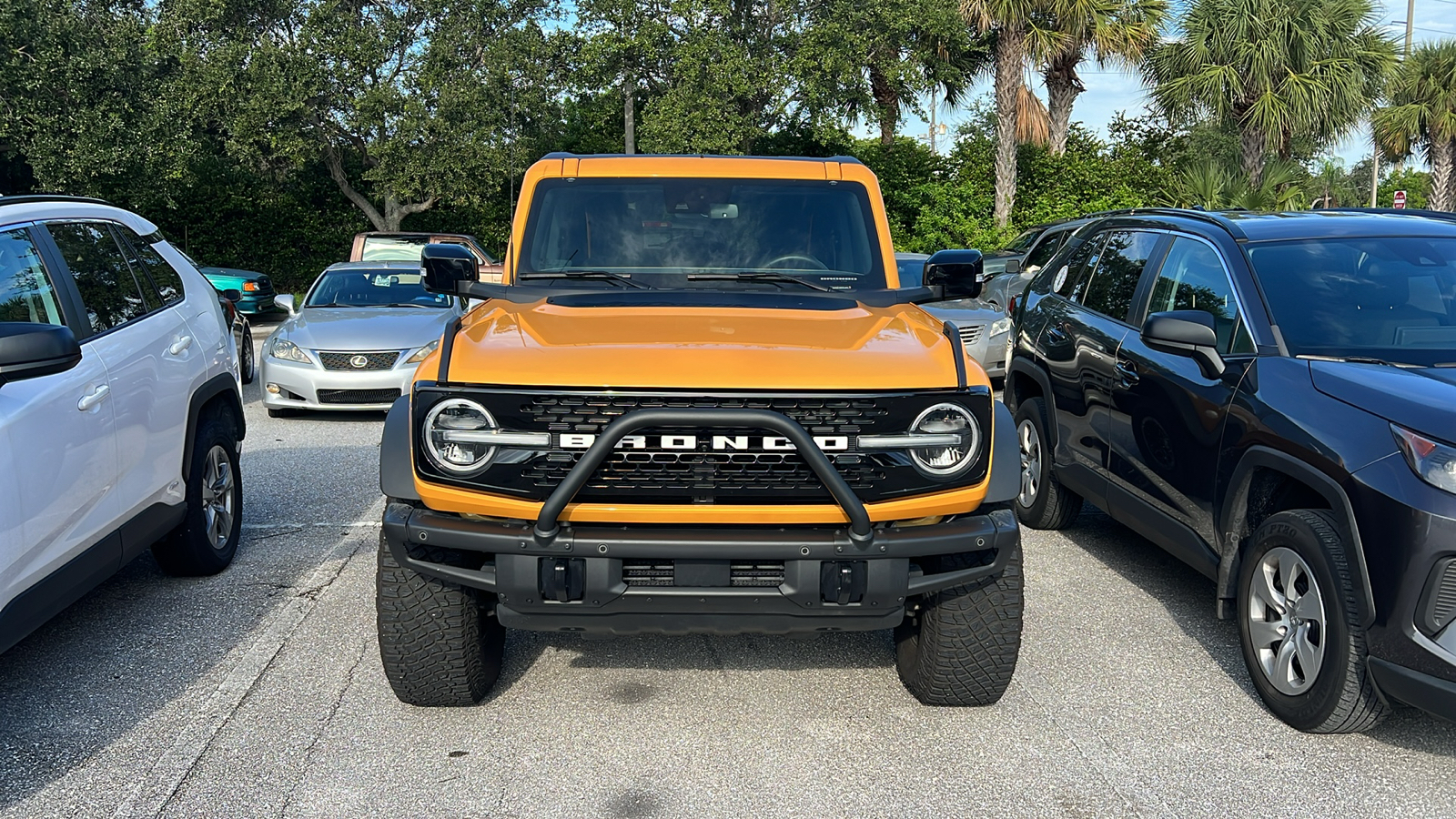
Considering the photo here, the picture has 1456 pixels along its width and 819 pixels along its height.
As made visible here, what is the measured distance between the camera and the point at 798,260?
5.15 metres

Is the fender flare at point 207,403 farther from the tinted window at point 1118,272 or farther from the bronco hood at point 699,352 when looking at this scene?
the tinted window at point 1118,272

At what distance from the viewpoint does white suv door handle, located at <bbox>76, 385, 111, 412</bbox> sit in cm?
452

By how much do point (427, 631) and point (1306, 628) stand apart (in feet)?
9.74

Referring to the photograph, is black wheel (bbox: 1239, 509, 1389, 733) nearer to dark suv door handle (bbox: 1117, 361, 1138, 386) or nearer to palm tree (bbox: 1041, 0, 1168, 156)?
dark suv door handle (bbox: 1117, 361, 1138, 386)

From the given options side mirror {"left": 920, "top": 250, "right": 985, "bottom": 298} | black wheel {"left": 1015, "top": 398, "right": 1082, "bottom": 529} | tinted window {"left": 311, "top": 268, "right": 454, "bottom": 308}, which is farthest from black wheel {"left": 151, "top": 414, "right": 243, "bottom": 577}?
tinted window {"left": 311, "top": 268, "right": 454, "bottom": 308}

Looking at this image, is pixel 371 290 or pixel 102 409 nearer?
pixel 102 409

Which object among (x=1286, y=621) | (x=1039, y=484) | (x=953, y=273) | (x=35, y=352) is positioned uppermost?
(x=953, y=273)

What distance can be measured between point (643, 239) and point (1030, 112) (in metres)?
23.9

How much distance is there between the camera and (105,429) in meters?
4.72

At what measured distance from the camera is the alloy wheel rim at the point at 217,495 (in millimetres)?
5973

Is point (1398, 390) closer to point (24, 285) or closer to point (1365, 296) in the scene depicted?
point (1365, 296)

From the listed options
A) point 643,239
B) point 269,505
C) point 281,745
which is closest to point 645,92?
point 269,505

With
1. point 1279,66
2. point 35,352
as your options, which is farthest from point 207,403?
point 1279,66

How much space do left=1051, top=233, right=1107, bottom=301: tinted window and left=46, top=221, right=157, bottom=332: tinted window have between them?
15.6 feet
